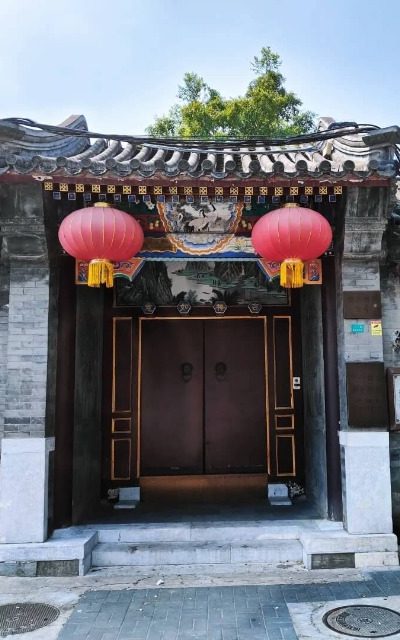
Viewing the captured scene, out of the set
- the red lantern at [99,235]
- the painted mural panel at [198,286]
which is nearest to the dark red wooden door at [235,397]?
the painted mural panel at [198,286]

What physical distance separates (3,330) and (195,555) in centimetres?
300

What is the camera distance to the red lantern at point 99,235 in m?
4.55

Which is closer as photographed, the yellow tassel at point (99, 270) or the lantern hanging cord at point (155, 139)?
the yellow tassel at point (99, 270)

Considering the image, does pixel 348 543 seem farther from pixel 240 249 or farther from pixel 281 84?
pixel 281 84

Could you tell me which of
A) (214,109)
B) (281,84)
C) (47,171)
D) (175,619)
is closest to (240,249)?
(47,171)

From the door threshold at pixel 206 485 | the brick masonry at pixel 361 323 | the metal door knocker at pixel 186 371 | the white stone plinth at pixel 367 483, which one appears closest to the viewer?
the white stone plinth at pixel 367 483

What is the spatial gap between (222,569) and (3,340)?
317cm

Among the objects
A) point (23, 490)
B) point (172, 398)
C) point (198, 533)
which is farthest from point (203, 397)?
point (23, 490)

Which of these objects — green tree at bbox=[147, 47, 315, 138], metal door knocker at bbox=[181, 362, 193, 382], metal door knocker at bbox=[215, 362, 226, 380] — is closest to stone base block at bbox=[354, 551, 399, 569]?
metal door knocker at bbox=[215, 362, 226, 380]

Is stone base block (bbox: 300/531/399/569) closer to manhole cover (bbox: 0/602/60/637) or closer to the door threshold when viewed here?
the door threshold

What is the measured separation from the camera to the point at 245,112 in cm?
1873

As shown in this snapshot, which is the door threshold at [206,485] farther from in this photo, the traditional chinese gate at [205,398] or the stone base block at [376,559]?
the stone base block at [376,559]

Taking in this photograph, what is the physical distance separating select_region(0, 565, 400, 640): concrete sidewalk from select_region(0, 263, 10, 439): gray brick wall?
1.70 metres

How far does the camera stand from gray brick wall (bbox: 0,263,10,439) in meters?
5.54
